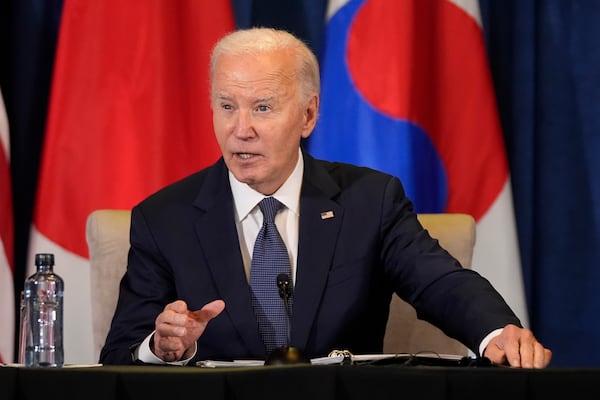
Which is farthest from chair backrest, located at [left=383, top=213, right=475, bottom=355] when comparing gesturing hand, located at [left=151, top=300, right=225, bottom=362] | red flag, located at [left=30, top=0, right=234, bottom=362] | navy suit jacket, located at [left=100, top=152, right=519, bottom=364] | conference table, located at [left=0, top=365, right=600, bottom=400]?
conference table, located at [left=0, top=365, right=600, bottom=400]

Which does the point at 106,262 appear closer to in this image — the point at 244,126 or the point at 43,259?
the point at 244,126

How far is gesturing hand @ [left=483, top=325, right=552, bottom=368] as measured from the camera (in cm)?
Result: 200

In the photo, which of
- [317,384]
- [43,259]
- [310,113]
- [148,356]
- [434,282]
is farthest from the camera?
[310,113]

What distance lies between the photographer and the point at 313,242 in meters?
2.68

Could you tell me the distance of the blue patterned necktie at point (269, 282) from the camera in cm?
256

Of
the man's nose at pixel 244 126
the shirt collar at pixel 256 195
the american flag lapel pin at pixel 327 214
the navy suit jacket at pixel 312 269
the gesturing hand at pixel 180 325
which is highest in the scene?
the man's nose at pixel 244 126

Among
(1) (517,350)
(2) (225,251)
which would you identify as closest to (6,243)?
(2) (225,251)

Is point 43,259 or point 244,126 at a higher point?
point 244,126

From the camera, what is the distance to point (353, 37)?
143 inches

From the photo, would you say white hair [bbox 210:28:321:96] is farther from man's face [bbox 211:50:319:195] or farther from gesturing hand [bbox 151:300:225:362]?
gesturing hand [bbox 151:300:225:362]

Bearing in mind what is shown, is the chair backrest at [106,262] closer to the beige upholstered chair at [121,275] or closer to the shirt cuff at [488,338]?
the beige upholstered chair at [121,275]

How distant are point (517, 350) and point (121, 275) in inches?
50.8

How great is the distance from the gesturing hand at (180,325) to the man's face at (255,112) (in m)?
0.58

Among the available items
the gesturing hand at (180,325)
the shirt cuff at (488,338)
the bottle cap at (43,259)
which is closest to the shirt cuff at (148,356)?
the gesturing hand at (180,325)
